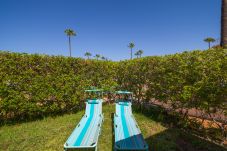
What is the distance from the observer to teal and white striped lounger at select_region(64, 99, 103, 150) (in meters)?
4.13

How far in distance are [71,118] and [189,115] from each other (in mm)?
4713

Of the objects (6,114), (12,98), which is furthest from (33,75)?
(6,114)

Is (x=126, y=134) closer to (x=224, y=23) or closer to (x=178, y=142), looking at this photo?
(x=178, y=142)

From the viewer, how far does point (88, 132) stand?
496 cm

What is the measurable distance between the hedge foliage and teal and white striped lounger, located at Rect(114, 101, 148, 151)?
1763mm

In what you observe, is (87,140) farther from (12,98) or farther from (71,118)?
(12,98)

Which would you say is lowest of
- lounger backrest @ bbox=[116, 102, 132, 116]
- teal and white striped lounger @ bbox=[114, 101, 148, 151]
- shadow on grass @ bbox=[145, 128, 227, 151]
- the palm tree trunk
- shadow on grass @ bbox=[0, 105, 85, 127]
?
shadow on grass @ bbox=[145, 128, 227, 151]

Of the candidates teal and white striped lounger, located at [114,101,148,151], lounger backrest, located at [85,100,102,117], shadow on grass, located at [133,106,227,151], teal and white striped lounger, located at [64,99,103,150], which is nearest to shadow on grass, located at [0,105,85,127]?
lounger backrest, located at [85,100,102,117]

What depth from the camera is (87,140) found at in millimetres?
4422

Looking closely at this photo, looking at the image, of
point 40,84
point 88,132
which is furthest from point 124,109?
point 40,84

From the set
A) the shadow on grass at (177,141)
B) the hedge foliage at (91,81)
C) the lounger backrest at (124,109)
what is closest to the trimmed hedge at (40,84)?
Answer: the hedge foliage at (91,81)

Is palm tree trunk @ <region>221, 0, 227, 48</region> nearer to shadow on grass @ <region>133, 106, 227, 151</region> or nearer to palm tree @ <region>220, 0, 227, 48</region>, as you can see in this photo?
palm tree @ <region>220, 0, 227, 48</region>

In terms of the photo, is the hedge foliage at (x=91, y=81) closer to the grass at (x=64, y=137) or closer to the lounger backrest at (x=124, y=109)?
the grass at (x=64, y=137)

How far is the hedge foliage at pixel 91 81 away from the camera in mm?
5227
